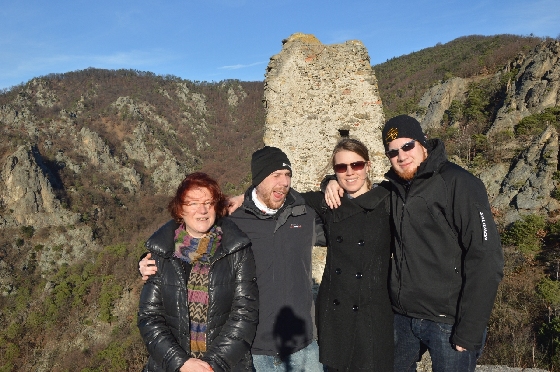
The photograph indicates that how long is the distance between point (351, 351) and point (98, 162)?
213 ft

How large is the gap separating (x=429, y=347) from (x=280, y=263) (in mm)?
961

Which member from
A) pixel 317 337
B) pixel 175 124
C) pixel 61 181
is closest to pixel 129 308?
pixel 61 181

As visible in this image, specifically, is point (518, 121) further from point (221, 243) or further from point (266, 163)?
point (221, 243)

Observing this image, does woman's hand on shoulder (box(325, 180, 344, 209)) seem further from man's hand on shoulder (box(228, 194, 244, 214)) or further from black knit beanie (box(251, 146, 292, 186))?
man's hand on shoulder (box(228, 194, 244, 214))

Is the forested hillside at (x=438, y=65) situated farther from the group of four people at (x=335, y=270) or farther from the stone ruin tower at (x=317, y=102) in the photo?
the group of four people at (x=335, y=270)

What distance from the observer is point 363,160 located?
2.23 metres

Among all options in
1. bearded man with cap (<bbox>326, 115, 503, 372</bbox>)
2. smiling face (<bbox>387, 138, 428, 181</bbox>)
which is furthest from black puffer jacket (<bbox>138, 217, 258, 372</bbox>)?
smiling face (<bbox>387, 138, 428, 181</bbox>)

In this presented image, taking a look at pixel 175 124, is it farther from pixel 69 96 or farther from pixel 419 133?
pixel 419 133

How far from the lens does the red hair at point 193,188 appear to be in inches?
84.7

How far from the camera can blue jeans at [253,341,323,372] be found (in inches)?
88.2

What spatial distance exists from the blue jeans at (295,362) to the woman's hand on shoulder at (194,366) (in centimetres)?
38

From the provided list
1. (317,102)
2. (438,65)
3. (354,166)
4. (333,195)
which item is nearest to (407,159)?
(354,166)

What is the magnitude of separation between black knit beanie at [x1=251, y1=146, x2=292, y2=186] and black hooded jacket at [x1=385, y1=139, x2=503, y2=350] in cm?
72

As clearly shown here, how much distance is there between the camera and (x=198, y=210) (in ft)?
7.01
